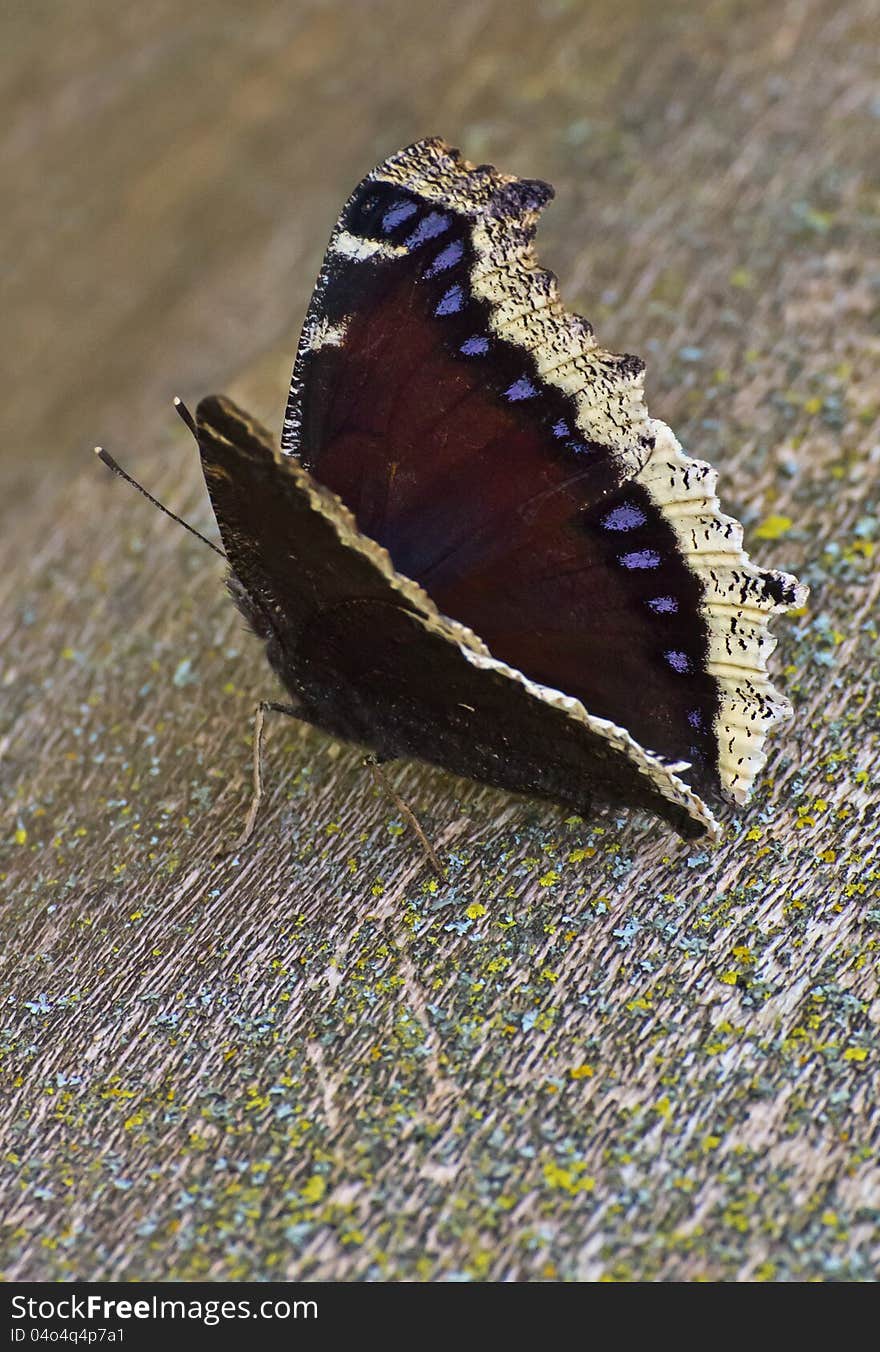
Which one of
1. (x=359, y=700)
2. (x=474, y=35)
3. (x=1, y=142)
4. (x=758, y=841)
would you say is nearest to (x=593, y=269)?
(x=474, y=35)

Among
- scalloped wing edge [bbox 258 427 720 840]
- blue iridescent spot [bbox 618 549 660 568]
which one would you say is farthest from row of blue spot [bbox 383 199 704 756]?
scalloped wing edge [bbox 258 427 720 840]

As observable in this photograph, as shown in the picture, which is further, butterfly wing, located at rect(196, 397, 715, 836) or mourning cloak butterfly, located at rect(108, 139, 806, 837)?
mourning cloak butterfly, located at rect(108, 139, 806, 837)

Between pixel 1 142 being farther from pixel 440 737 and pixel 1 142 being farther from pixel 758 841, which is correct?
pixel 758 841

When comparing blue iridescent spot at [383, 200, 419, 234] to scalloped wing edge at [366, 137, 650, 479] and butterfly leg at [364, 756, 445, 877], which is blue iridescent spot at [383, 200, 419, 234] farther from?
butterfly leg at [364, 756, 445, 877]

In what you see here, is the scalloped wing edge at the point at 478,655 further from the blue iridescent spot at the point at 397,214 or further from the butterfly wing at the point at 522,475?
the blue iridescent spot at the point at 397,214

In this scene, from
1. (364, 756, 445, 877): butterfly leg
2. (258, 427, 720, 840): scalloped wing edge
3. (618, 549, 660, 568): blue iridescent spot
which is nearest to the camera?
(258, 427, 720, 840): scalloped wing edge

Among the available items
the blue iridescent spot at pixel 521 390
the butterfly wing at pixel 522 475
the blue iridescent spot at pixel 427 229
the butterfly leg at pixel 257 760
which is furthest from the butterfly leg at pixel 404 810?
the blue iridescent spot at pixel 427 229

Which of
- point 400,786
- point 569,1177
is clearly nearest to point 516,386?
point 400,786

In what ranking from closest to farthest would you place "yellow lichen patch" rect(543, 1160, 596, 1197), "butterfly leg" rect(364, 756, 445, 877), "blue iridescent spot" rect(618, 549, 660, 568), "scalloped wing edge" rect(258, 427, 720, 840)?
"yellow lichen patch" rect(543, 1160, 596, 1197), "scalloped wing edge" rect(258, 427, 720, 840), "butterfly leg" rect(364, 756, 445, 877), "blue iridescent spot" rect(618, 549, 660, 568)

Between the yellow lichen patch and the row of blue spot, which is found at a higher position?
the row of blue spot
